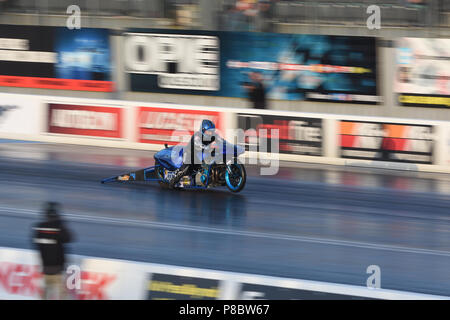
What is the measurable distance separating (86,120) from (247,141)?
440 centimetres

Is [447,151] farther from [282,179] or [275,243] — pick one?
[275,243]

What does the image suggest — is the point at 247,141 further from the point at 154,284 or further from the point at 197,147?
the point at 154,284

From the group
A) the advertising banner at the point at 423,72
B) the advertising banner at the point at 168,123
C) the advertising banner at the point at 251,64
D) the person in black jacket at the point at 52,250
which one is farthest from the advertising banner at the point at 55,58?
the person in black jacket at the point at 52,250

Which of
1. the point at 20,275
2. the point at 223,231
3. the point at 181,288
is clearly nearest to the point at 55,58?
the point at 223,231

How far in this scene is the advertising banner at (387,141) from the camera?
57.8 feet

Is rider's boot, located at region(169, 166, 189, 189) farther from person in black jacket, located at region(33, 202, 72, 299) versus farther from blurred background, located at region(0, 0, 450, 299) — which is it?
person in black jacket, located at region(33, 202, 72, 299)

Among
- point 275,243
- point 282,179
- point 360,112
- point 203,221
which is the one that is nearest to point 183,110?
point 282,179

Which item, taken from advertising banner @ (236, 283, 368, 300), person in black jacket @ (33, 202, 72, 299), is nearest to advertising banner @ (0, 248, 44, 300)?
person in black jacket @ (33, 202, 72, 299)

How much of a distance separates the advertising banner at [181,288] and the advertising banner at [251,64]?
15.1 metres

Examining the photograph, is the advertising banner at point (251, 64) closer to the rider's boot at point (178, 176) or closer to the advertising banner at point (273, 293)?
the rider's boot at point (178, 176)

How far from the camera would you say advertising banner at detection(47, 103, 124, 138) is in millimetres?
20000

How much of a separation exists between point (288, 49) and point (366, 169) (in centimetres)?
626

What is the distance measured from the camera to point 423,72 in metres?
21.3

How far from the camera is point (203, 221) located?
13039 mm
